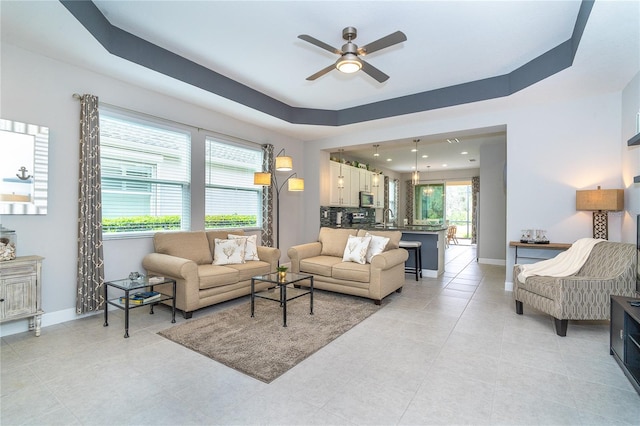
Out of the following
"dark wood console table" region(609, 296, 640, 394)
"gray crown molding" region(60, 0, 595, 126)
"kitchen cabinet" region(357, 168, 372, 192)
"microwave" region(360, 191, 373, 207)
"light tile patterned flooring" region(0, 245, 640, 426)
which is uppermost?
"gray crown molding" region(60, 0, 595, 126)

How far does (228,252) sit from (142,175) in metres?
1.53

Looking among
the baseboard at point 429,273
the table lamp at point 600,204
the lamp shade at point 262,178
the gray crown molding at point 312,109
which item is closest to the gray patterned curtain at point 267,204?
the gray crown molding at point 312,109

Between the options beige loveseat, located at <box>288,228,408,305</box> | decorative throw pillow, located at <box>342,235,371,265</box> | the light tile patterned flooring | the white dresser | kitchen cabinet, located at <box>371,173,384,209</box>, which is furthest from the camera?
kitchen cabinet, located at <box>371,173,384,209</box>

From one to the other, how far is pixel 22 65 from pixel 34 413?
3.20 meters

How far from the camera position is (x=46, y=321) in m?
3.29

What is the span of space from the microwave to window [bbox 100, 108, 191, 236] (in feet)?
15.7

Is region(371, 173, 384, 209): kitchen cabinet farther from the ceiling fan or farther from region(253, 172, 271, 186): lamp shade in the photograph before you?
the ceiling fan

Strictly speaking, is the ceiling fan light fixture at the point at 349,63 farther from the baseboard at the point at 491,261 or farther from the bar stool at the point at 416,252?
the baseboard at the point at 491,261

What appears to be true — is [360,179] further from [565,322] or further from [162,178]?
[565,322]

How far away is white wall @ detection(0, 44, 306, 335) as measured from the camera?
3113 mm

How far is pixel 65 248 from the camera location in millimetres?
3434

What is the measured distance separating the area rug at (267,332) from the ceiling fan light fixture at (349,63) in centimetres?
259

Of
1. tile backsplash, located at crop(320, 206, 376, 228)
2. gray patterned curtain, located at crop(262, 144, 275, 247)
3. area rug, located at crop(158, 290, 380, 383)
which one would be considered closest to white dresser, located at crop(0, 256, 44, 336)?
area rug, located at crop(158, 290, 380, 383)

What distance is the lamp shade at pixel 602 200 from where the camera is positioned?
382 centimetres
